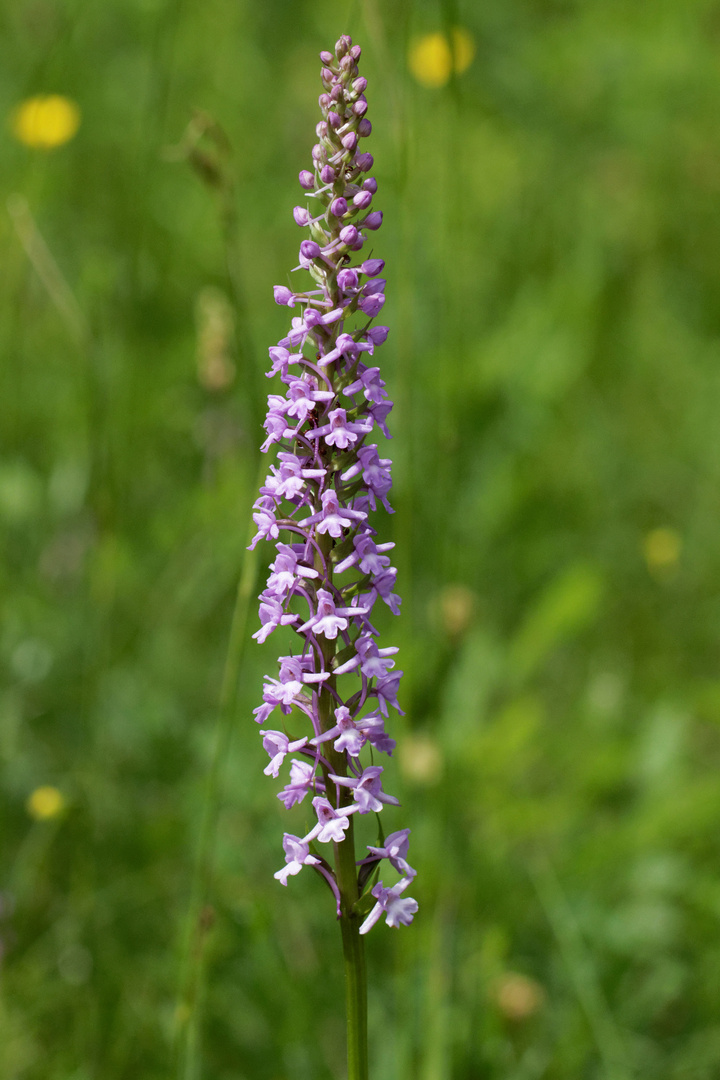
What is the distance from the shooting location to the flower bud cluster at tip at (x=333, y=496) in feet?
4.75

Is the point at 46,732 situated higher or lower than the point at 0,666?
lower

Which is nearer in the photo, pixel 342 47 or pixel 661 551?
pixel 342 47

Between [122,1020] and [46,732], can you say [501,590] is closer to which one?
[46,732]

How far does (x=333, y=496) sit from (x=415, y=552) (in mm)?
3739

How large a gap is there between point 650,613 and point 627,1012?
250 cm

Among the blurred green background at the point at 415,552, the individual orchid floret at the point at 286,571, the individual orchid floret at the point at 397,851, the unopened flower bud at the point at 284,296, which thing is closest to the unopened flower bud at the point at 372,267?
the unopened flower bud at the point at 284,296

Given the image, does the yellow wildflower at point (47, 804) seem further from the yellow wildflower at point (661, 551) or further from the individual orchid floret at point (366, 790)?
the yellow wildflower at point (661, 551)

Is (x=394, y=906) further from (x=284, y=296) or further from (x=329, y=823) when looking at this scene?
(x=284, y=296)

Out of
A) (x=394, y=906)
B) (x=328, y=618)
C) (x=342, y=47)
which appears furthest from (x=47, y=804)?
(x=342, y=47)

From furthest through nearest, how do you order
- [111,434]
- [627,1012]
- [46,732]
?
[111,434] < [46,732] < [627,1012]

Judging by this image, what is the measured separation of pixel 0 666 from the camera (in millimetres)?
A: 3779

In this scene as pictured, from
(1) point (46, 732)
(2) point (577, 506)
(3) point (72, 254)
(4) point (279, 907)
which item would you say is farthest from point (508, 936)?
(3) point (72, 254)

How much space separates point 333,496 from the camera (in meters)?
1.43

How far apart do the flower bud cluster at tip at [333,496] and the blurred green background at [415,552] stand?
0.45 meters
